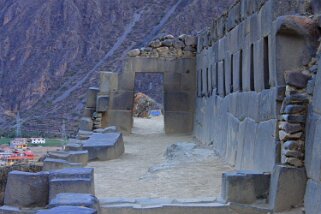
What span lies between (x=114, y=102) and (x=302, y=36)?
11.4 m

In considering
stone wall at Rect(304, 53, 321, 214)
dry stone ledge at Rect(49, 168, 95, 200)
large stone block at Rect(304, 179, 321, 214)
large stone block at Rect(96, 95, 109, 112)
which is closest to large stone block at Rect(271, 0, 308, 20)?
stone wall at Rect(304, 53, 321, 214)

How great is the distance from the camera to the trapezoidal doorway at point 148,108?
1982 cm

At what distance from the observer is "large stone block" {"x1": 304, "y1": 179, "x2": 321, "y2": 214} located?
5797 millimetres

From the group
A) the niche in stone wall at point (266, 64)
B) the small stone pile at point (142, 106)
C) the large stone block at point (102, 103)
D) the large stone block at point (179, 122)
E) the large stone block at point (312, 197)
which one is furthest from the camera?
the small stone pile at point (142, 106)

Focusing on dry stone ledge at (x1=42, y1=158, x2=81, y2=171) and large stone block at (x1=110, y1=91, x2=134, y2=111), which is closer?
dry stone ledge at (x1=42, y1=158, x2=81, y2=171)

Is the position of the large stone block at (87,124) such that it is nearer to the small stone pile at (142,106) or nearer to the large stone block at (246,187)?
the small stone pile at (142,106)

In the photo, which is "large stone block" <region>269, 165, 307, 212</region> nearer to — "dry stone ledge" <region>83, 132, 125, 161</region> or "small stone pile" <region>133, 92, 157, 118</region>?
"dry stone ledge" <region>83, 132, 125, 161</region>

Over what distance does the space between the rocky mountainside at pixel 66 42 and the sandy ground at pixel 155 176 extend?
3120 cm

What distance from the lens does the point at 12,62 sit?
198 feet

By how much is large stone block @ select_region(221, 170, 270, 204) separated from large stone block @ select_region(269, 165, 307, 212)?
1.19 feet

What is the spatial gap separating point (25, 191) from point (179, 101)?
10.8 metres

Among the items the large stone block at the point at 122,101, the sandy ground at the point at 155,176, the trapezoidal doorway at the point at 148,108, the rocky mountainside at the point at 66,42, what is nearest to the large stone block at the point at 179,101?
the large stone block at the point at 122,101

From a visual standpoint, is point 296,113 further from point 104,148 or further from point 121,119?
point 121,119

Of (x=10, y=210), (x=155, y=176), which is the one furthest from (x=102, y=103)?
(x=10, y=210)
